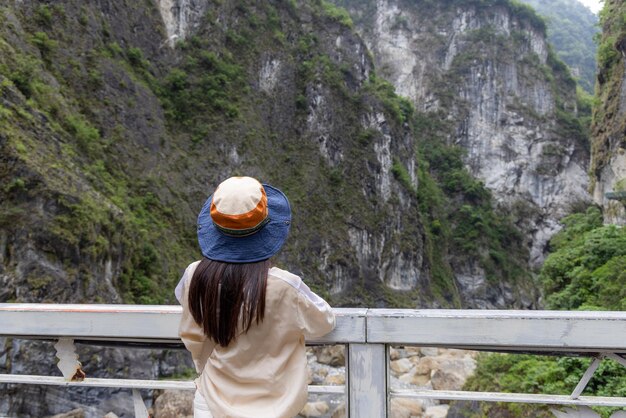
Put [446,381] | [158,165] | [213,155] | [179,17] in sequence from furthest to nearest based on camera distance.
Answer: [179,17], [213,155], [158,165], [446,381]

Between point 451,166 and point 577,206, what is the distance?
1025cm

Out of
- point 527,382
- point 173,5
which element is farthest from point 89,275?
point 173,5

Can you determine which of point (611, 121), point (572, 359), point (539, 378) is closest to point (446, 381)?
point (539, 378)

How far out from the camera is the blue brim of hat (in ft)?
Answer: 4.93

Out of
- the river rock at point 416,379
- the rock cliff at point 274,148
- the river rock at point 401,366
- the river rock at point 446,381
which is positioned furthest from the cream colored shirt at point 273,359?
the river rock at point 401,366

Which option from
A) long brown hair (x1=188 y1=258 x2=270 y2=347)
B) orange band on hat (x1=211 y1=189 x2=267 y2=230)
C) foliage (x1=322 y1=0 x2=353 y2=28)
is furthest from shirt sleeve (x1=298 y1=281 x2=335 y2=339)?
foliage (x1=322 y1=0 x2=353 y2=28)

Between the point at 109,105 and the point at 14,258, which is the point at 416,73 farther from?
the point at 14,258

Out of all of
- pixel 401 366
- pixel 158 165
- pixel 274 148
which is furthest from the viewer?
pixel 274 148

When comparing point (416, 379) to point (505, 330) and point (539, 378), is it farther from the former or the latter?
point (505, 330)

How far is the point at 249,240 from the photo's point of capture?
1507 millimetres

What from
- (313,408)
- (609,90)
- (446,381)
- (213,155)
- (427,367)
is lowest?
(427,367)

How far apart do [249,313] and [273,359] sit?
0.16 meters

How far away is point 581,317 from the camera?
4.79 ft

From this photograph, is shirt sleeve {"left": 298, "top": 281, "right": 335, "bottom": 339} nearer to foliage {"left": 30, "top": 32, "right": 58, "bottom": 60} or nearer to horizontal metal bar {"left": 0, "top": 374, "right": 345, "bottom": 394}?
horizontal metal bar {"left": 0, "top": 374, "right": 345, "bottom": 394}
